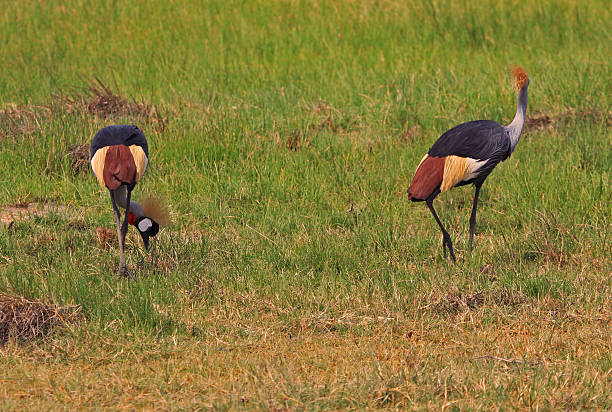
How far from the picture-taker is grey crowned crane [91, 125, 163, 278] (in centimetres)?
608

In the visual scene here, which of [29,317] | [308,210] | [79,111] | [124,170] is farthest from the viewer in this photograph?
[79,111]

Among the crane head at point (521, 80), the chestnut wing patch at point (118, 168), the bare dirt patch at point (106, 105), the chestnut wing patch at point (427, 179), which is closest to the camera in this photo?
the chestnut wing patch at point (118, 168)

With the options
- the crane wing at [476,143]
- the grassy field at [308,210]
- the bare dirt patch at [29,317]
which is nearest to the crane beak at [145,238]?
the grassy field at [308,210]

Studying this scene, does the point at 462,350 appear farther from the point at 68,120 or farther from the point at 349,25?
the point at 349,25

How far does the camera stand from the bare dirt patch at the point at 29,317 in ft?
17.2

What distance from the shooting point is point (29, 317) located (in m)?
5.28

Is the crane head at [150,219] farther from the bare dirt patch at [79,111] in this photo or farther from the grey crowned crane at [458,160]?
the bare dirt patch at [79,111]

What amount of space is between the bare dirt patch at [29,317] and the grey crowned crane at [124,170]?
88 centimetres

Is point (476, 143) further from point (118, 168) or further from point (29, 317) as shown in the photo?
point (29, 317)

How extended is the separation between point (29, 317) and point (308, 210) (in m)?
3.12

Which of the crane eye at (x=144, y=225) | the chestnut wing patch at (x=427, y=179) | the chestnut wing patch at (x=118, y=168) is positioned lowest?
the crane eye at (x=144, y=225)

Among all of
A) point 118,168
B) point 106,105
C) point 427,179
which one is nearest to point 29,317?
point 118,168

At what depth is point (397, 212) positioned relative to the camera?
7672 mm

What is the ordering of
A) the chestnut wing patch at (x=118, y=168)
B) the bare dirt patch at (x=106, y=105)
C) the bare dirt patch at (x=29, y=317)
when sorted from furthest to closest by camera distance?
1. the bare dirt patch at (x=106, y=105)
2. the chestnut wing patch at (x=118, y=168)
3. the bare dirt patch at (x=29, y=317)
